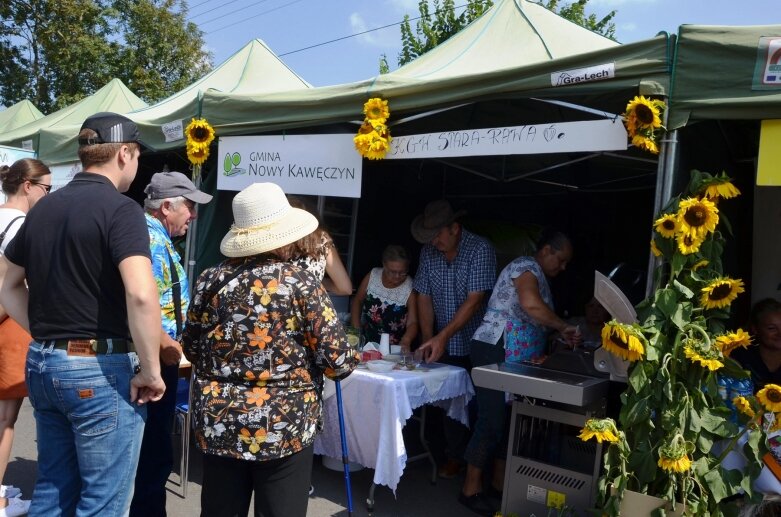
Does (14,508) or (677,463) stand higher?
(677,463)

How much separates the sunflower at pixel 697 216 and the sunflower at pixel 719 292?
0.21m

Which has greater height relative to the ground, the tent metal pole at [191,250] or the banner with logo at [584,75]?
the banner with logo at [584,75]

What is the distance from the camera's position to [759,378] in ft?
10.6

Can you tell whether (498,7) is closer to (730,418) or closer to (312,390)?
(730,418)

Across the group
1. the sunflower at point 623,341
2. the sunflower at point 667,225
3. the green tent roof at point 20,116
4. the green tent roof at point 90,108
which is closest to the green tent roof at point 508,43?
the sunflower at point 667,225

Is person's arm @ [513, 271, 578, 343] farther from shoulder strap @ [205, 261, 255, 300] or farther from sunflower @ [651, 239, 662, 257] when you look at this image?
shoulder strap @ [205, 261, 255, 300]

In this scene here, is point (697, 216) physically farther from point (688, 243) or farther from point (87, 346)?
point (87, 346)

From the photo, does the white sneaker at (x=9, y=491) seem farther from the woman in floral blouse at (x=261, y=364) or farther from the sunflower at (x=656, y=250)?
the sunflower at (x=656, y=250)

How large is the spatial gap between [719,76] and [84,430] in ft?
8.80

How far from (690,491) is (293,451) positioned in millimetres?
1599

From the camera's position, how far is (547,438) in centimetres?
346

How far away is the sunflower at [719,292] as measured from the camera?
8.50 feet

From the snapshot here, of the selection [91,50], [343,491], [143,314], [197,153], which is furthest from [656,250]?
[91,50]

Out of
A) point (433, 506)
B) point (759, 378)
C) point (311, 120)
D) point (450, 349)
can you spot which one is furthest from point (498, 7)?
point (433, 506)
